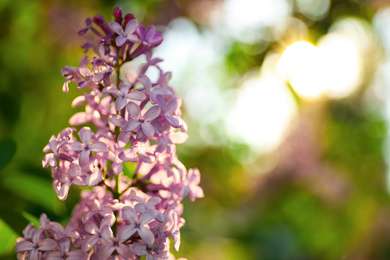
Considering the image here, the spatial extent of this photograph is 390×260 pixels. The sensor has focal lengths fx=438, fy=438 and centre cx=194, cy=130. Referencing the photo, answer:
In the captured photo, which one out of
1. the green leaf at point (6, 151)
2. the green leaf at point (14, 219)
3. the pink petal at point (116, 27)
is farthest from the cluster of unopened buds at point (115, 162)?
the green leaf at point (6, 151)

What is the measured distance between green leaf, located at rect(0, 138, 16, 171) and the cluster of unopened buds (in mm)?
257

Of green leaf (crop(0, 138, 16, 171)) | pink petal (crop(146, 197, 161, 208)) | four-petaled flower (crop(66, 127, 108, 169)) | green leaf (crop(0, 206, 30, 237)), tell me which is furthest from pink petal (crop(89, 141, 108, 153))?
green leaf (crop(0, 138, 16, 171))

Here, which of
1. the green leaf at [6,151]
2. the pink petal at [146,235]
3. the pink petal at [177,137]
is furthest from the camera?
the green leaf at [6,151]

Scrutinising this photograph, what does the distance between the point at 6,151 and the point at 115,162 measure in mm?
391

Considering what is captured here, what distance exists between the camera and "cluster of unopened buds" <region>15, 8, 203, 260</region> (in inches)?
25.6

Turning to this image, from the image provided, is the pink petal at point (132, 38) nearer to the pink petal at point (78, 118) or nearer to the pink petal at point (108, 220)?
the pink petal at point (78, 118)

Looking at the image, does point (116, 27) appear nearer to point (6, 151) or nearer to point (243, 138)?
point (6, 151)

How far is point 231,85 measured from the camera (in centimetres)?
356

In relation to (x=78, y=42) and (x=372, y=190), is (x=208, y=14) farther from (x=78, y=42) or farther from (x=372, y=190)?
(x=372, y=190)

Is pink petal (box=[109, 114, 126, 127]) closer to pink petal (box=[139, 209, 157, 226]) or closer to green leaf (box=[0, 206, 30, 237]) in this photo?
pink petal (box=[139, 209, 157, 226])

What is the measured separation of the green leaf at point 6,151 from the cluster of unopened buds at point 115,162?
257 millimetres

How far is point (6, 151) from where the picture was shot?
37.0 inches

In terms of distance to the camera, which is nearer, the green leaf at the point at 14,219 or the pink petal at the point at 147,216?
the pink petal at the point at 147,216

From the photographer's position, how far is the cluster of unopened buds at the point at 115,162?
65 centimetres
